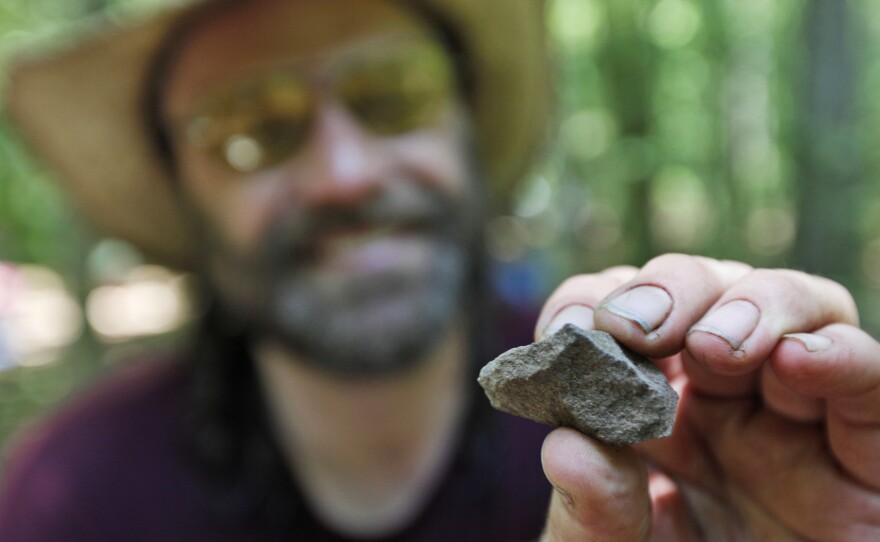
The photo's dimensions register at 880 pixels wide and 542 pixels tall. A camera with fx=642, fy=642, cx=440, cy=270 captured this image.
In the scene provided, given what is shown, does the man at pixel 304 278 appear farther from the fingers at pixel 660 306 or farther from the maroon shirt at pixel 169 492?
the fingers at pixel 660 306

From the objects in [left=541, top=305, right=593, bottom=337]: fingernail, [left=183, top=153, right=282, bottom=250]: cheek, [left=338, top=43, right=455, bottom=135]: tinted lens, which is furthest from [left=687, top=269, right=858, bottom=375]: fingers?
[left=183, top=153, right=282, bottom=250]: cheek

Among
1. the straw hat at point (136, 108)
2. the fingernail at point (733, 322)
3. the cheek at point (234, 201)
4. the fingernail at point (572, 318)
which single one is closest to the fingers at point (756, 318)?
the fingernail at point (733, 322)

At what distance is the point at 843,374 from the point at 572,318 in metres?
0.40

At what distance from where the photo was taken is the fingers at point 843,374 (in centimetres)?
94

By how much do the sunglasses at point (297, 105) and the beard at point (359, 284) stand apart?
23cm

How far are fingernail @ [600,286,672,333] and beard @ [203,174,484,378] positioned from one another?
48.7 inches

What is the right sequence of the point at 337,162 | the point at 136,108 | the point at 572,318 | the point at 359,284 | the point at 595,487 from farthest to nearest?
the point at 136,108
the point at 359,284
the point at 337,162
the point at 572,318
the point at 595,487

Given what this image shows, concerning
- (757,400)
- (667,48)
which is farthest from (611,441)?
(667,48)

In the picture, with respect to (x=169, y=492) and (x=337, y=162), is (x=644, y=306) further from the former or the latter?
(x=169, y=492)

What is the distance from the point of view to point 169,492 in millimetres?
2234

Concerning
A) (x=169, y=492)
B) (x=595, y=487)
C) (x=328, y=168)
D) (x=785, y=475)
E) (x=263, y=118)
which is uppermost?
(x=263, y=118)

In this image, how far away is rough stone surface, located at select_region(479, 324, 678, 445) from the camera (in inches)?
37.8

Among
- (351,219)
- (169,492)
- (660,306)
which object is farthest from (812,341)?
(169,492)

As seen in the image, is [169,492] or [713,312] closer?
[713,312]
